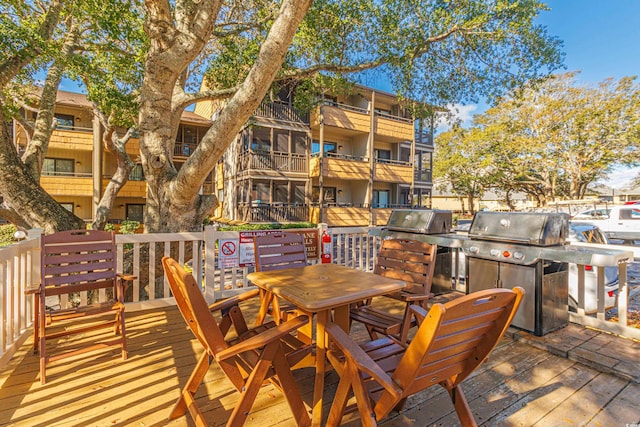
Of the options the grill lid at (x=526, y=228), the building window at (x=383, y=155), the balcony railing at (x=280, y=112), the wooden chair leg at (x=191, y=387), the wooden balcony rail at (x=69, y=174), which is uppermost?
the balcony railing at (x=280, y=112)

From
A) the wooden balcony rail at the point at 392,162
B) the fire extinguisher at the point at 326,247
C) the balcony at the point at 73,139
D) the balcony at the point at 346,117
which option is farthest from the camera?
the wooden balcony rail at the point at 392,162

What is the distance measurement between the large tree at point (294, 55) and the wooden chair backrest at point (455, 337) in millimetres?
3380

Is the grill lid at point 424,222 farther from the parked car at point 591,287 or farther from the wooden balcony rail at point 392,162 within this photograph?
the wooden balcony rail at point 392,162

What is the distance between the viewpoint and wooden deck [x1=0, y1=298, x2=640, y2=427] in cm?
198

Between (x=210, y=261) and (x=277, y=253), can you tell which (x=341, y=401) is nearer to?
(x=277, y=253)

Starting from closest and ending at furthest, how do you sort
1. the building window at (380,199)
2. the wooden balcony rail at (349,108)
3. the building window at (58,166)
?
the building window at (58,166)
the wooden balcony rail at (349,108)
the building window at (380,199)

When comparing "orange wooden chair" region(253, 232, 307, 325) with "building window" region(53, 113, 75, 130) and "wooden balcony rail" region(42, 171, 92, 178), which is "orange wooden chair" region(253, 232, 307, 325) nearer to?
"wooden balcony rail" region(42, 171, 92, 178)

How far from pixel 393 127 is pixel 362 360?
1835 centimetres

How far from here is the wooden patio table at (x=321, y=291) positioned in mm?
1917

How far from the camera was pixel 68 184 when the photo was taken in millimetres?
14219

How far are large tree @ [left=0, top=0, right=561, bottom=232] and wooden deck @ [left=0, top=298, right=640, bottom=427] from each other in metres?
2.36

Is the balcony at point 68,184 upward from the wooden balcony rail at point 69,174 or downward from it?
downward

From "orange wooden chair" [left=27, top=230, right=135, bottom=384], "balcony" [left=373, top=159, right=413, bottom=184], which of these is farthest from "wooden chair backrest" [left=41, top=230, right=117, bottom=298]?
"balcony" [left=373, top=159, right=413, bottom=184]

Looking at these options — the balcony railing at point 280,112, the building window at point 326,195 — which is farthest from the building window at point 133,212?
the building window at point 326,195
